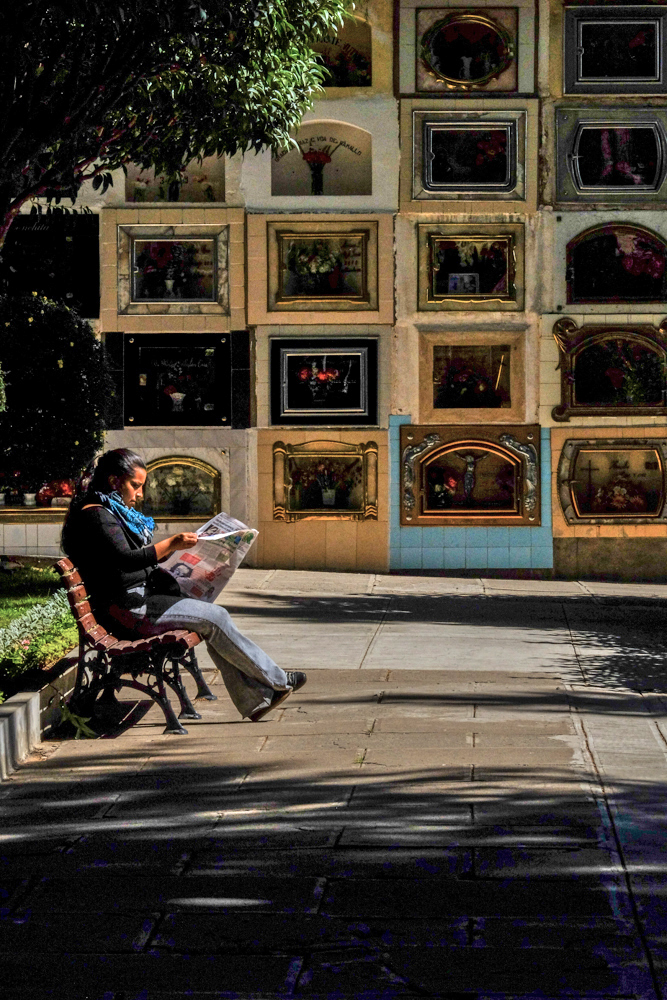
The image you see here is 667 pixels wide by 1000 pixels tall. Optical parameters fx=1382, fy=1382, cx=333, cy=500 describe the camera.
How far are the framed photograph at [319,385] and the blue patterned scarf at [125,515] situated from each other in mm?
13663

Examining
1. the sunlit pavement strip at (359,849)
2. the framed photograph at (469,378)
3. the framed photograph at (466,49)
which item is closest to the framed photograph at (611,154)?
the framed photograph at (466,49)

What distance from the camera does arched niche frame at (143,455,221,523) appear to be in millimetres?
22250

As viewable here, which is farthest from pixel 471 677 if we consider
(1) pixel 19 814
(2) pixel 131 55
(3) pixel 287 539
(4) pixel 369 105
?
(4) pixel 369 105

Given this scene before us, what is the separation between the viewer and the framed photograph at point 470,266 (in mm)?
22141

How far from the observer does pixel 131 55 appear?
10281 mm

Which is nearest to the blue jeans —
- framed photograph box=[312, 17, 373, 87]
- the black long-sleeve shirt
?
the black long-sleeve shirt

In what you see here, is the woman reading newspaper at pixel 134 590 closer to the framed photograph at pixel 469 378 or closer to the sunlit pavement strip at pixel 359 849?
the sunlit pavement strip at pixel 359 849

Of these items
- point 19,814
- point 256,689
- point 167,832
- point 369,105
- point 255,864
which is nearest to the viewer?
point 255,864

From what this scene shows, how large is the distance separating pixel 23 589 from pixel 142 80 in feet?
19.3

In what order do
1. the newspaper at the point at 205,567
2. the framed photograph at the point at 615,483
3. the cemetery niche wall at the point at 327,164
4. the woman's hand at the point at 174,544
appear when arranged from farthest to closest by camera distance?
the cemetery niche wall at the point at 327,164, the framed photograph at the point at 615,483, the newspaper at the point at 205,567, the woman's hand at the point at 174,544

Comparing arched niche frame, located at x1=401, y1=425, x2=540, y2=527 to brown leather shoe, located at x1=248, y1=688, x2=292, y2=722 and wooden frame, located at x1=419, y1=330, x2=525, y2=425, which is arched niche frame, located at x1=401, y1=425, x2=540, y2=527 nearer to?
wooden frame, located at x1=419, y1=330, x2=525, y2=425

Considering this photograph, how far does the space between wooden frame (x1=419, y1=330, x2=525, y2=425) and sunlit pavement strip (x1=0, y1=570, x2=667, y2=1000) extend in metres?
12.4

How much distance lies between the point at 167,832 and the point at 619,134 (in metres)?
18.7

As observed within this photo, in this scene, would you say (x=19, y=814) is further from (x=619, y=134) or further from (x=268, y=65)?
(x=619, y=134)
